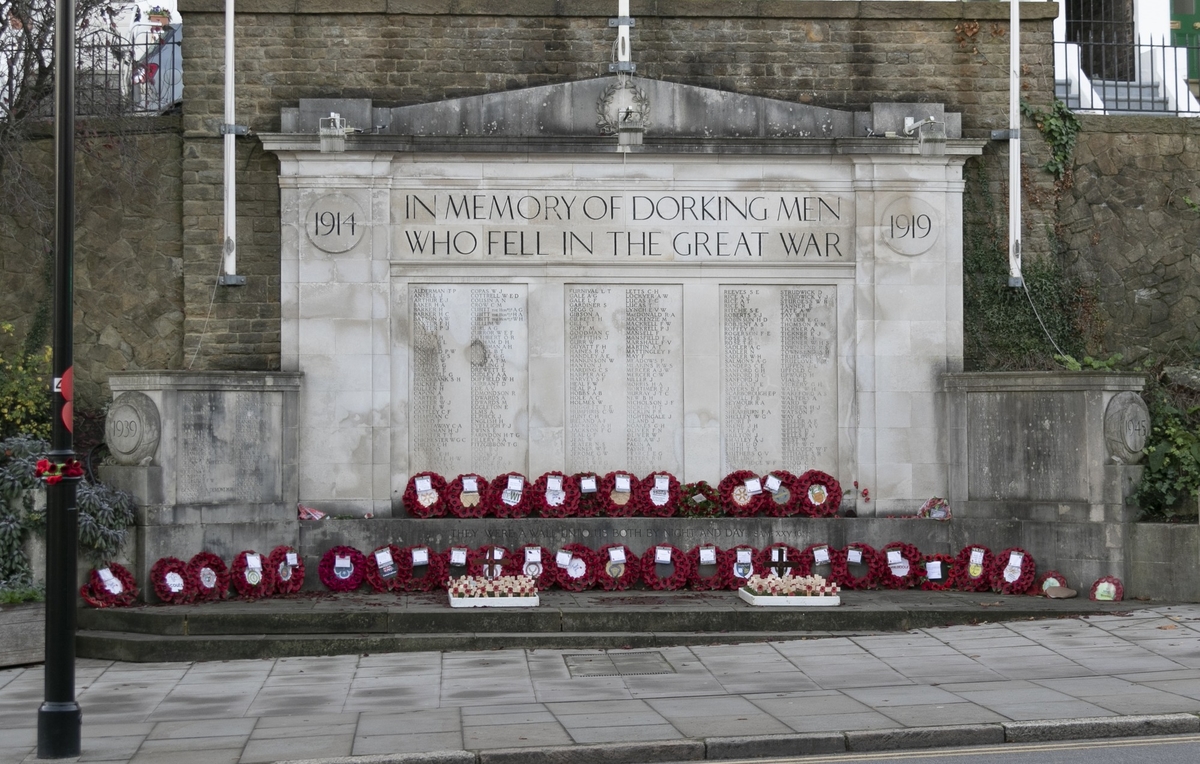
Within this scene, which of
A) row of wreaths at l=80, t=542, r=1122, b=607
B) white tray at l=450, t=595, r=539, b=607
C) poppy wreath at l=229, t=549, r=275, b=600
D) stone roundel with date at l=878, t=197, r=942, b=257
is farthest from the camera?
stone roundel with date at l=878, t=197, r=942, b=257

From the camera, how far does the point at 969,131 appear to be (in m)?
14.8

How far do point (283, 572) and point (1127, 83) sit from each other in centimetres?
1145

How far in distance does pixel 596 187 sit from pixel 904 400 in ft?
13.0

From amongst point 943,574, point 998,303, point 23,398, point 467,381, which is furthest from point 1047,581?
point 23,398

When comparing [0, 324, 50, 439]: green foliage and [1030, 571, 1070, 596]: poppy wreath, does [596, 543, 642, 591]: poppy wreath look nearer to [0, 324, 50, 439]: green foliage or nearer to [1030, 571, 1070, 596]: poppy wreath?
[1030, 571, 1070, 596]: poppy wreath

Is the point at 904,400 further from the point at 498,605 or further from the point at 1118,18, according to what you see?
the point at 1118,18

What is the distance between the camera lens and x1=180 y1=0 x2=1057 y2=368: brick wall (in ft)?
46.6

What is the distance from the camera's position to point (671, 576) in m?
13.4

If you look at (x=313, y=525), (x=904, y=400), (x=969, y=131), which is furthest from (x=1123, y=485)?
(x=313, y=525)

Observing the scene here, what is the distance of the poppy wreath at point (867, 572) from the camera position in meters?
13.5

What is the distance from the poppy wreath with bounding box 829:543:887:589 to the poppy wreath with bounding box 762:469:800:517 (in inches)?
26.1

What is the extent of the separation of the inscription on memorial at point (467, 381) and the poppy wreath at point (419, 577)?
1063 mm

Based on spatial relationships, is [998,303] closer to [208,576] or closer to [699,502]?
[699,502]

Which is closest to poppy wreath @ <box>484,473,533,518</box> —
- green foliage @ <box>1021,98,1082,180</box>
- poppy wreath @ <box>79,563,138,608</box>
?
poppy wreath @ <box>79,563,138,608</box>
